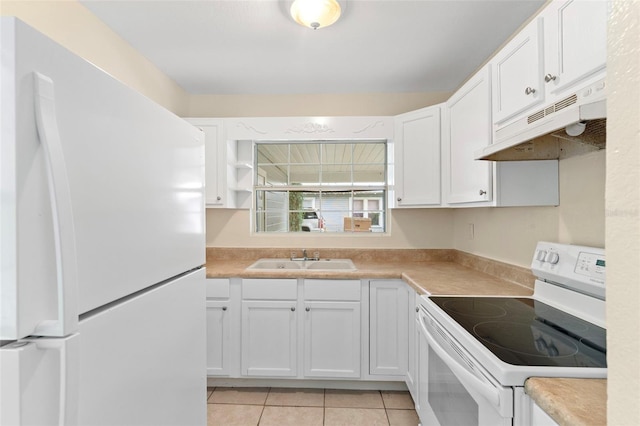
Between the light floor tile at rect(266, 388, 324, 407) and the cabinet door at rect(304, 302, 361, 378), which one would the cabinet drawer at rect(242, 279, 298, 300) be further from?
the light floor tile at rect(266, 388, 324, 407)

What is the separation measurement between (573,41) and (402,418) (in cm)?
212

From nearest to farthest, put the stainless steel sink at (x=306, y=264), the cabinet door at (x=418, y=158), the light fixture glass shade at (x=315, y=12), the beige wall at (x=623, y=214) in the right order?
1. the beige wall at (x=623, y=214)
2. the light fixture glass shade at (x=315, y=12)
3. the cabinet door at (x=418, y=158)
4. the stainless steel sink at (x=306, y=264)

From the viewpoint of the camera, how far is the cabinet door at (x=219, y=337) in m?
2.14

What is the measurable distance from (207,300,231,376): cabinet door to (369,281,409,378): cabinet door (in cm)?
103

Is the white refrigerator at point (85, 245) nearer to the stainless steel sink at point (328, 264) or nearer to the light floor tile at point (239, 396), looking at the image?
the light floor tile at point (239, 396)

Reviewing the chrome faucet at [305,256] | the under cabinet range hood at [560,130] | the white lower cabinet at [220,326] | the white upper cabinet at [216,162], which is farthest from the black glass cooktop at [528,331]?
the white upper cabinet at [216,162]

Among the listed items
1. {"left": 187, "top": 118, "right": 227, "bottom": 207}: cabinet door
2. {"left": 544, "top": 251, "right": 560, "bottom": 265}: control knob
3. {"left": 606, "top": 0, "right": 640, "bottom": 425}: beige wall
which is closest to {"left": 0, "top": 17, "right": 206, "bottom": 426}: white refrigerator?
{"left": 606, "top": 0, "right": 640, "bottom": 425}: beige wall

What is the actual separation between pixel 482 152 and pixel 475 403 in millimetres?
1010

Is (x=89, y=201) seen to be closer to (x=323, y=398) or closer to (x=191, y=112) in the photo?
(x=323, y=398)

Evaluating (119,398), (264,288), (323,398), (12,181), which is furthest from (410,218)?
(12,181)

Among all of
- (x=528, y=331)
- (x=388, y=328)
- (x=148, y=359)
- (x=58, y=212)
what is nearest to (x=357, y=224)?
(x=388, y=328)

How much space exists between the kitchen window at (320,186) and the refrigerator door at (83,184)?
Result: 188cm

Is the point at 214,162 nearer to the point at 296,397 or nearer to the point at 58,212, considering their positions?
the point at 296,397

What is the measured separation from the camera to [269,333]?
214 centimetres
